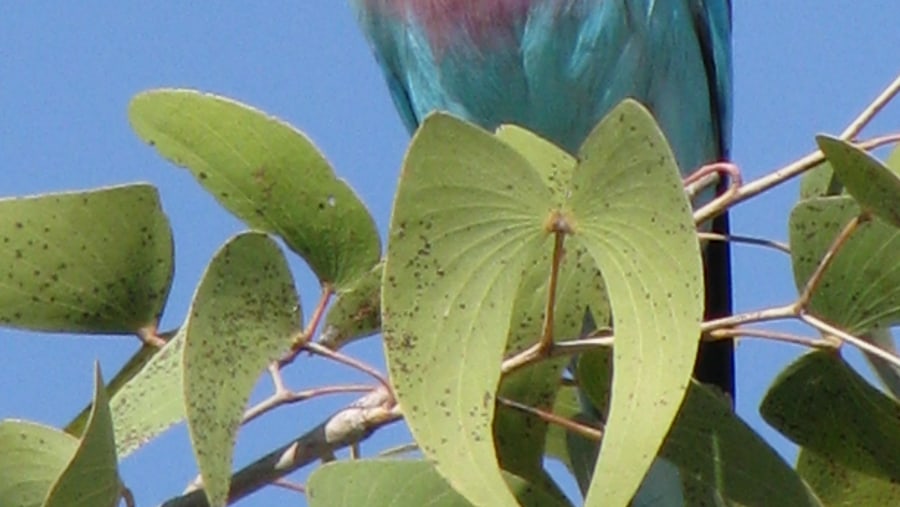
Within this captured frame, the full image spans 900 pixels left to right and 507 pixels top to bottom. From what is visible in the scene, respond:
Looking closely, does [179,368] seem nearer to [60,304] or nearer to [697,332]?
[60,304]

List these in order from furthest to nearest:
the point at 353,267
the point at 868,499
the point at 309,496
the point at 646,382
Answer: the point at 868,499, the point at 353,267, the point at 309,496, the point at 646,382

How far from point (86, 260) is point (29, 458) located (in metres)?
0.20

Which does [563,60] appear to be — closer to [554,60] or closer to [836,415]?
[554,60]

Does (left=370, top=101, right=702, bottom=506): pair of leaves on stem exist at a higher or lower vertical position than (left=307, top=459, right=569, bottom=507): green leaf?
higher

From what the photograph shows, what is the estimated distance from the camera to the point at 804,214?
1.39 m

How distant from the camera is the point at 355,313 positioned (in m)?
1.45

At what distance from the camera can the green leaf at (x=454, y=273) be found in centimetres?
123

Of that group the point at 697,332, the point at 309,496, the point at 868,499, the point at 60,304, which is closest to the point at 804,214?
the point at 697,332

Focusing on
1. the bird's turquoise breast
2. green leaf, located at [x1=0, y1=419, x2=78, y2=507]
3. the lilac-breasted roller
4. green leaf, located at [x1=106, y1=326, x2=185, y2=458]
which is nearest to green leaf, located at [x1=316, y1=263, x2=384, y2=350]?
green leaf, located at [x1=106, y1=326, x2=185, y2=458]

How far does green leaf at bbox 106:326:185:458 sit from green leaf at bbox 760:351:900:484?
0.47 meters

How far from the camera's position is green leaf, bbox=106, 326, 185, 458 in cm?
138

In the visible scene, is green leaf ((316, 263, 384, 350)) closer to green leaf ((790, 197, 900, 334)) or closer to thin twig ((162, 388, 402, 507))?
thin twig ((162, 388, 402, 507))

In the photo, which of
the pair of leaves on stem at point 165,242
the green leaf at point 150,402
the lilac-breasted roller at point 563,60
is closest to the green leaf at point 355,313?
the pair of leaves on stem at point 165,242

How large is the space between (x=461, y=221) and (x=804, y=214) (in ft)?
0.95
